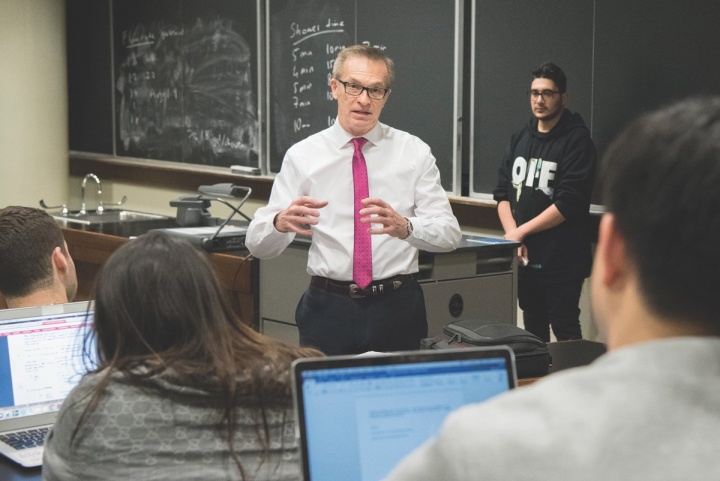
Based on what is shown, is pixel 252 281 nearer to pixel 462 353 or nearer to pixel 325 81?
pixel 325 81

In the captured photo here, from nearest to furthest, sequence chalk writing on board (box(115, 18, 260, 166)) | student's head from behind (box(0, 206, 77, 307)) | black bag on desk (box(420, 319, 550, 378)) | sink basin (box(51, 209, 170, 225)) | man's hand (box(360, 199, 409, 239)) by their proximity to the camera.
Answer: student's head from behind (box(0, 206, 77, 307)), black bag on desk (box(420, 319, 550, 378)), man's hand (box(360, 199, 409, 239)), sink basin (box(51, 209, 170, 225)), chalk writing on board (box(115, 18, 260, 166))

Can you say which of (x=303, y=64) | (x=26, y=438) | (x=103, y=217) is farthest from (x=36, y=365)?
(x=303, y=64)

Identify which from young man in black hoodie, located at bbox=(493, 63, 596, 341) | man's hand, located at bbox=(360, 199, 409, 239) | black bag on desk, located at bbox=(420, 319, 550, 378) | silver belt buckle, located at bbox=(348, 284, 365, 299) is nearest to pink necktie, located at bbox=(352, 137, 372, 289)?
silver belt buckle, located at bbox=(348, 284, 365, 299)

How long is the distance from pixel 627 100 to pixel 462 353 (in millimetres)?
3315

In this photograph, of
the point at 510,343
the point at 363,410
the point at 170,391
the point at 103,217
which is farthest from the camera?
the point at 103,217

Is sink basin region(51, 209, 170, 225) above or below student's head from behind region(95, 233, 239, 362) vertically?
below

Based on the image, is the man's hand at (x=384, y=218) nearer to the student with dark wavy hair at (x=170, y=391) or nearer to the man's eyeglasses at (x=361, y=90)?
the man's eyeglasses at (x=361, y=90)

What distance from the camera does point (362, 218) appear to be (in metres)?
3.07

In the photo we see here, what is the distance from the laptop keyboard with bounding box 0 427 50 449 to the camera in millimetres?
2035

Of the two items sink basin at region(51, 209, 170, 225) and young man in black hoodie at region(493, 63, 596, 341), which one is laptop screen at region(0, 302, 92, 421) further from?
sink basin at region(51, 209, 170, 225)

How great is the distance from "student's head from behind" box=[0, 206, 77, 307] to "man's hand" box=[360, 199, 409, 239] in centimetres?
88

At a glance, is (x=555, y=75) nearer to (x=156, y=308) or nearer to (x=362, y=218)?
(x=362, y=218)

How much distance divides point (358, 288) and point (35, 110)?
4764 mm

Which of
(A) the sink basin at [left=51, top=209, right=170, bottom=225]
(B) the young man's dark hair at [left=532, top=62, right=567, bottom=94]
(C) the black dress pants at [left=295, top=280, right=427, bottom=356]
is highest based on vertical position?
(B) the young man's dark hair at [left=532, top=62, right=567, bottom=94]
